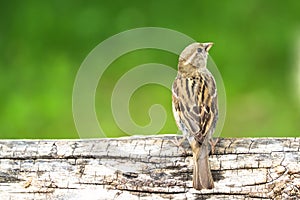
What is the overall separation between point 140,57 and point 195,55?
2352 millimetres

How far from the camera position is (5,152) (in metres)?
2.76

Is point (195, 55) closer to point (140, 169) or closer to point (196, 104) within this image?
point (196, 104)

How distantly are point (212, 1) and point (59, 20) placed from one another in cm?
121

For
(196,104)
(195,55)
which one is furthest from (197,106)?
(195,55)

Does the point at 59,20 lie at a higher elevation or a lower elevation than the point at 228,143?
higher

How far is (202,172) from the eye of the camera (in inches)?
99.8

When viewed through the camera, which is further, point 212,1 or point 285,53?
point 212,1

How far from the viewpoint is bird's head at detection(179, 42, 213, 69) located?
326 centimetres

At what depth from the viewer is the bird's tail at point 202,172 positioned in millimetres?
2533

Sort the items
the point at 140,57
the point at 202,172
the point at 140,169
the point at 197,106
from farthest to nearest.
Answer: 1. the point at 140,57
2. the point at 197,106
3. the point at 140,169
4. the point at 202,172

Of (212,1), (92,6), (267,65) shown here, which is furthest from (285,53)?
(92,6)

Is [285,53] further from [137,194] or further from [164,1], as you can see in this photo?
[137,194]

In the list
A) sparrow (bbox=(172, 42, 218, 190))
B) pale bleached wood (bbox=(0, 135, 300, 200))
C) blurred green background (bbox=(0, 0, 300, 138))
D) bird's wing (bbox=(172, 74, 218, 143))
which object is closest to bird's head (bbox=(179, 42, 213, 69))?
sparrow (bbox=(172, 42, 218, 190))

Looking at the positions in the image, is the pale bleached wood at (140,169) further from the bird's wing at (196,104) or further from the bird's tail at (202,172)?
the bird's wing at (196,104)
